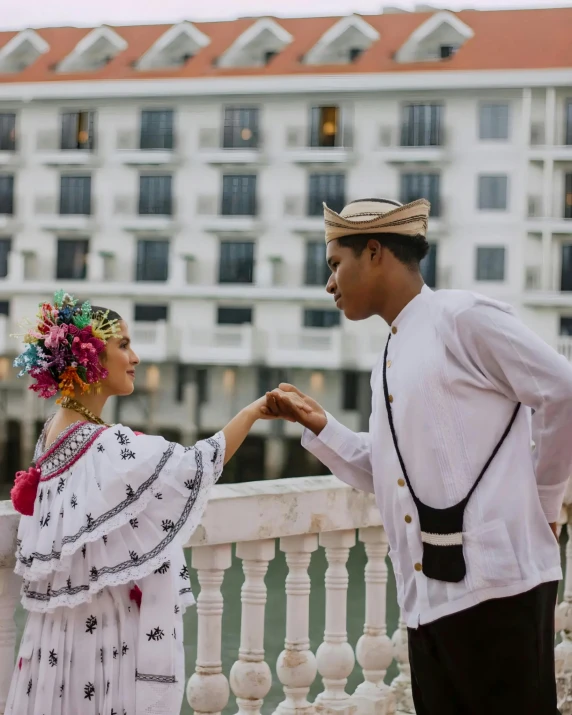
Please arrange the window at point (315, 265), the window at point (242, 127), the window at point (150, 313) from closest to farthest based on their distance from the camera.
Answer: the window at point (315, 265) → the window at point (242, 127) → the window at point (150, 313)

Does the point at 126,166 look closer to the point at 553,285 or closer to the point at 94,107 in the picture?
the point at 94,107

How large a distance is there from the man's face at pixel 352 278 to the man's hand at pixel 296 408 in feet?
0.88

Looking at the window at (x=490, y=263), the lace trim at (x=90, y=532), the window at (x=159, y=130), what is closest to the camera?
the lace trim at (x=90, y=532)

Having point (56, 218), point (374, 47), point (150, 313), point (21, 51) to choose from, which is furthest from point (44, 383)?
point (21, 51)

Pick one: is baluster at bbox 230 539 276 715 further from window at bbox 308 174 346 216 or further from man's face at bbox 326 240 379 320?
window at bbox 308 174 346 216

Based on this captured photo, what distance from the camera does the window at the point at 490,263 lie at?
2520 centimetres

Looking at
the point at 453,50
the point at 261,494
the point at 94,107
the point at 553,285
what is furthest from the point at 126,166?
the point at 261,494

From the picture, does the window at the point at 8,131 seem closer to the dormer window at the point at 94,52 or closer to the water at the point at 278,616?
the dormer window at the point at 94,52

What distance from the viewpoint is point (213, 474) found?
223 centimetres

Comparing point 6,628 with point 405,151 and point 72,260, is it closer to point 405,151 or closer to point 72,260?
point 405,151

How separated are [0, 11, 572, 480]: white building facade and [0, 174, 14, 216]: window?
5cm

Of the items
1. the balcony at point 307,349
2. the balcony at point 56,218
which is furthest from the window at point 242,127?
the balcony at point 307,349

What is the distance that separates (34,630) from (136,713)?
0.89 feet

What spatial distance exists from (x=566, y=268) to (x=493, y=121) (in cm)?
391
